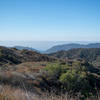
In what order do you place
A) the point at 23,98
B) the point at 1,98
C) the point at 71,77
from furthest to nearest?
1. the point at 71,77
2. the point at 23,98
3. the point at 1,98

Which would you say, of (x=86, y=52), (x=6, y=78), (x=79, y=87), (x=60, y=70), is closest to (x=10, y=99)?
(x=6, y=78)

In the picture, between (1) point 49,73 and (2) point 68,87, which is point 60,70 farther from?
(2) point 68,87

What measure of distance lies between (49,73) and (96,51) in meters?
107

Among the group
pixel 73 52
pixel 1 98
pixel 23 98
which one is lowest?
pixel 73 52

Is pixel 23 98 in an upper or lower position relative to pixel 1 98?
lower

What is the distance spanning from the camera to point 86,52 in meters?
109

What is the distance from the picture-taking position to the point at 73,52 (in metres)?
112


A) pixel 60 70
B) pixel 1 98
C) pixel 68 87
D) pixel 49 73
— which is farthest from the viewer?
pixel 60 70

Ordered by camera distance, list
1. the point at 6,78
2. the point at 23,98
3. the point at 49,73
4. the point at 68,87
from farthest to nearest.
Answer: the point at 49,73 → the point at 68,87 → the point at 6,78 → the point at 23,98

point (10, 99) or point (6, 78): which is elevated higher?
point (10, 99)

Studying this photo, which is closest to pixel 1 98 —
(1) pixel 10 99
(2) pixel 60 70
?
(1) pixel 10 99

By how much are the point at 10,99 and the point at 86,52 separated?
11084 centimetres

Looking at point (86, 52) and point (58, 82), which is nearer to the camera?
point (58, 82)

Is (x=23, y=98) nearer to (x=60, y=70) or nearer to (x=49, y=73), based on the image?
(x=49, y=73)
